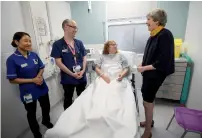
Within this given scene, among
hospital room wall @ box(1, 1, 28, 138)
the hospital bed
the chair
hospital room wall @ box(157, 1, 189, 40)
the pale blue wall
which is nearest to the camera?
the chair

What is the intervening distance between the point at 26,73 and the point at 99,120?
1022 mm

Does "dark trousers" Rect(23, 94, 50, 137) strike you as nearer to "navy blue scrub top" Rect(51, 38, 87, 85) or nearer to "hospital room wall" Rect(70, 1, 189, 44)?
"navy blue scrub top" Rect(51, 38, 87, 85)

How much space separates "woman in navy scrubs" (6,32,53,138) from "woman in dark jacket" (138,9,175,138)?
4.11ft

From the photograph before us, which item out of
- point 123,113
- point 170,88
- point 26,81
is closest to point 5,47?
point 26,81

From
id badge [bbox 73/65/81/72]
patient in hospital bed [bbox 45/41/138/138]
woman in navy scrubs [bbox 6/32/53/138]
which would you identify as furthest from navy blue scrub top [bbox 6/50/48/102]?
patient in hospital bed [bbox 45/41/138/138]

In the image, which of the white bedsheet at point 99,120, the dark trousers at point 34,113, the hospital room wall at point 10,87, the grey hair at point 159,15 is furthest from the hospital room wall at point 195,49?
the hospital room wall at point 10,87

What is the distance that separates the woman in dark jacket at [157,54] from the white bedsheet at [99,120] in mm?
336

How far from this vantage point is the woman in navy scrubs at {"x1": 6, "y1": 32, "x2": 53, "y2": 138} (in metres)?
1.47

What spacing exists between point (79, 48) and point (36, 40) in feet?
2.32

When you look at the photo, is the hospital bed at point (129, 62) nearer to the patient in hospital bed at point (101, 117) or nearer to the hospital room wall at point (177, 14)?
the patient in hospital bed at point (101, 117)

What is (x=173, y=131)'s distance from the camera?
76.2 inches

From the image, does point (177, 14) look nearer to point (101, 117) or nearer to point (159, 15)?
point (159, 15)

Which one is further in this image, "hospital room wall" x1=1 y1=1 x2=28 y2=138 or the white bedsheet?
"hospital room wall" x1=1 y1=1 x2=28 y2=138

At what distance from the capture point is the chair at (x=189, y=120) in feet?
4.60
